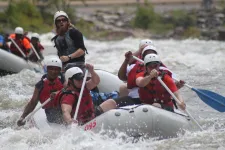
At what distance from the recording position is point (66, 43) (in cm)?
884

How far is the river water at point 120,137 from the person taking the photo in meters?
7.45

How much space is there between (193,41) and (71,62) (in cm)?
1691

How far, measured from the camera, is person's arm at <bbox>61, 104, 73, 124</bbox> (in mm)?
7441

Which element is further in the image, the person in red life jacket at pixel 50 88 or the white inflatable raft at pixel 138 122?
the person in red life jacket at pixel 50 88

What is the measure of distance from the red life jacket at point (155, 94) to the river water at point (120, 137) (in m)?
0.53

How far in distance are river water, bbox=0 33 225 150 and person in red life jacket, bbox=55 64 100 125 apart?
273 millimetres

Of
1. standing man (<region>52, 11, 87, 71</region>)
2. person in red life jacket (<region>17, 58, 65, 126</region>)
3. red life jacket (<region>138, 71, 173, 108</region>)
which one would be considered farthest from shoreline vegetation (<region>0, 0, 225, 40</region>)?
red life jacket (<region>138, 71, 173, 108</region>)

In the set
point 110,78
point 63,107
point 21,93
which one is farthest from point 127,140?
point 21,93

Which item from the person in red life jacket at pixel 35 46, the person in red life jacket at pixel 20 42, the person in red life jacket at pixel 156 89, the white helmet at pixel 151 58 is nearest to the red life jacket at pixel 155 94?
the person in red life jacket at pixel 156 89

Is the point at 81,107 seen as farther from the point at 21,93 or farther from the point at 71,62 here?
the point at 21,93

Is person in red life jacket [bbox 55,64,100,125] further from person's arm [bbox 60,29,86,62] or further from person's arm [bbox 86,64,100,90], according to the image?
person's arm [bbox 60,29,86,62]

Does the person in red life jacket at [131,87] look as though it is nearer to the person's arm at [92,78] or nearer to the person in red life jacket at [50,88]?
the person's arm at [92,78]

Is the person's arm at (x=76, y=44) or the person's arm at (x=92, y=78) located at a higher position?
the person's arm at (x=76, y=44)

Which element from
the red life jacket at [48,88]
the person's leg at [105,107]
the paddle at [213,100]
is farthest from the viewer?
the paddle at [213,100]
